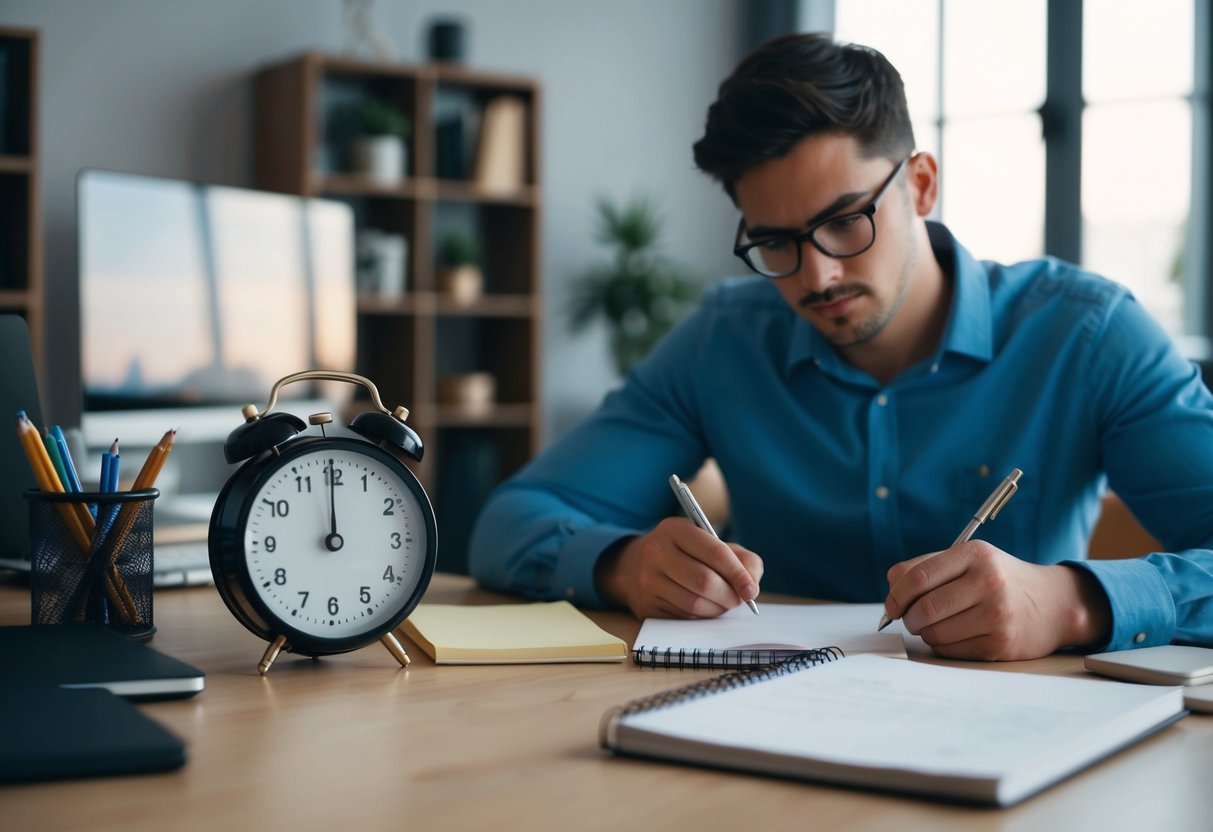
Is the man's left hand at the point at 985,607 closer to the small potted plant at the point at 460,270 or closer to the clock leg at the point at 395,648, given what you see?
the clock leg at the point at 395,648

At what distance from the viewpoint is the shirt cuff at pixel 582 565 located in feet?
4.49

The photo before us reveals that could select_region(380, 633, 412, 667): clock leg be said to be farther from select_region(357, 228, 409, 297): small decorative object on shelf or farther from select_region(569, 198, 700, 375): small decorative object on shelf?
select_region(569, 198, 700, 375): small decorative object on shelf

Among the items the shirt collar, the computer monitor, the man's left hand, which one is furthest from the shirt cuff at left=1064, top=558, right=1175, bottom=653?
the computer monitor

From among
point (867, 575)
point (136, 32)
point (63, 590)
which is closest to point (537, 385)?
point (136, 32)

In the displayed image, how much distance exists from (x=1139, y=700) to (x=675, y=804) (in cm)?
→ 36

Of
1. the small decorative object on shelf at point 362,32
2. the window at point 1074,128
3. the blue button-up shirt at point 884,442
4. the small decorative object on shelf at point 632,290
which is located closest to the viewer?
the blue button-up shirt at point 884,442

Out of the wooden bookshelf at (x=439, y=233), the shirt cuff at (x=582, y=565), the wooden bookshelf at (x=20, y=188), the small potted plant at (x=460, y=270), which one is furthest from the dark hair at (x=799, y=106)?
the small potted plant at (x=460, y=270)

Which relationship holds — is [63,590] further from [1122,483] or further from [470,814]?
[1122,483]

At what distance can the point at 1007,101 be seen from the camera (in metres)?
4.50

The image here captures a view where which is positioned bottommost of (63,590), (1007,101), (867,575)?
(867,575)

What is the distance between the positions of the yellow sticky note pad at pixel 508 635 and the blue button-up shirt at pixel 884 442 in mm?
141

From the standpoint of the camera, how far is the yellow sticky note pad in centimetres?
107

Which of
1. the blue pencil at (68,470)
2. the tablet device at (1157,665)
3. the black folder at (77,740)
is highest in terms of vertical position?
the blue pencil at (68,470)

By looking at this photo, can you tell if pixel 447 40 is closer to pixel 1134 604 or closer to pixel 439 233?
pixel 439 233
